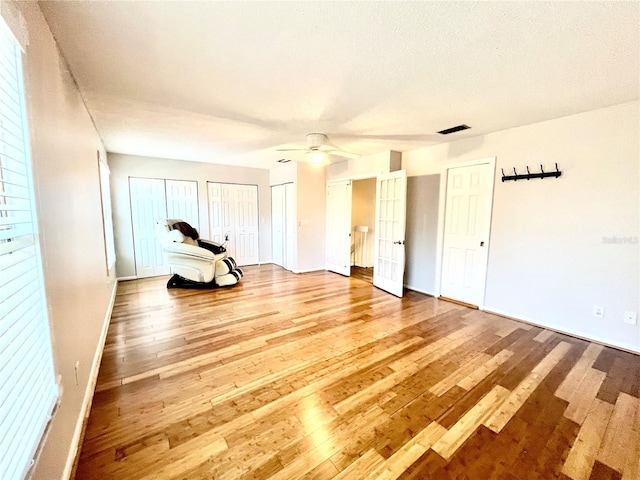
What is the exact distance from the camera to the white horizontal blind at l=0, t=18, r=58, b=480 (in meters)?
0.86

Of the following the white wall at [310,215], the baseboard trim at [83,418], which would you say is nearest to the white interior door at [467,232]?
the white wall at [310,215]

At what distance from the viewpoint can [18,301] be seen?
3.18ft

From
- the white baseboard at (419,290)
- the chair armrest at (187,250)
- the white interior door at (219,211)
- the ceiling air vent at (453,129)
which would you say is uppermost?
the ceiling air vent at (453,129)

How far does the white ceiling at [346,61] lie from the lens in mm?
1494

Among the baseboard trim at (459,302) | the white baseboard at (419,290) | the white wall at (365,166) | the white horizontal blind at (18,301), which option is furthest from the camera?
the white wall at (365,166)

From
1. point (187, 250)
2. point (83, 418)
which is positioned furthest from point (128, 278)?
point (83, 418)

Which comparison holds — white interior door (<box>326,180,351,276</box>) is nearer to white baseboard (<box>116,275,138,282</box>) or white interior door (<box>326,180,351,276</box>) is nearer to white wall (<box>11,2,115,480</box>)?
white baseboard (<box>116,275,138,282</box>)

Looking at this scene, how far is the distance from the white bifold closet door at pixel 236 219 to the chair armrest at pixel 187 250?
1536mm

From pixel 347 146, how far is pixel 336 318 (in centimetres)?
268

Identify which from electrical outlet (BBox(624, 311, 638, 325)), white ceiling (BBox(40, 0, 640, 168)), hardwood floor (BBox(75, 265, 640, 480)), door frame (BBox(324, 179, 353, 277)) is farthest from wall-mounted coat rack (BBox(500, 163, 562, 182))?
door frame (BBox(324, 179, 353, 277))

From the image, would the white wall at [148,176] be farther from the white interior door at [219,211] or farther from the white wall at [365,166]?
the white wall at [365,166]

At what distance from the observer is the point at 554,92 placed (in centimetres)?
241

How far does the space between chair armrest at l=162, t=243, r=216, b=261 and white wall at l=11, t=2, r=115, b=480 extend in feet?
6.79

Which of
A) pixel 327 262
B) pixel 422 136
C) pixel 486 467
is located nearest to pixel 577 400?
pixel 486 467
